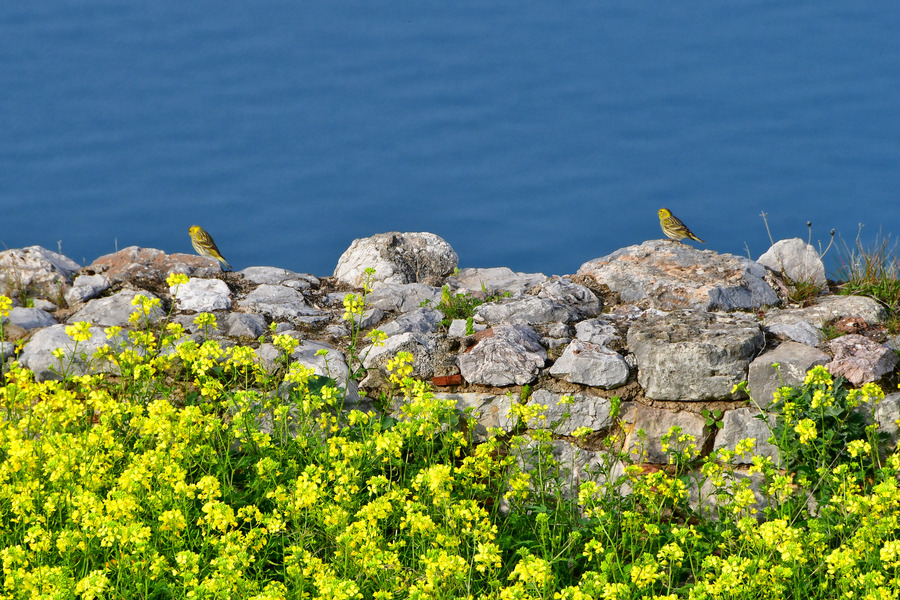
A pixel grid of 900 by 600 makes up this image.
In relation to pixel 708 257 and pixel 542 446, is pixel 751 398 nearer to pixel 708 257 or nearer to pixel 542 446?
pixel 542 446

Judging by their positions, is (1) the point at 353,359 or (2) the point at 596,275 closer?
(1) the point at 353,359

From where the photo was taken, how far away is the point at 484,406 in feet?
17.1

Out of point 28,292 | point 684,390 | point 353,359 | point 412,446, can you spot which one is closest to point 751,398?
point 684,390

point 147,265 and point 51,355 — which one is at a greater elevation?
point 147,265

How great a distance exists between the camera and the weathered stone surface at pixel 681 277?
6.10m

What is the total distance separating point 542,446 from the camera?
4582mm

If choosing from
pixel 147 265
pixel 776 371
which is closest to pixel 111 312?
pixel 147 265

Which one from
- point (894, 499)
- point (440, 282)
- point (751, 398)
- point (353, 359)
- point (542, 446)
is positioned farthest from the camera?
point (440, 282)

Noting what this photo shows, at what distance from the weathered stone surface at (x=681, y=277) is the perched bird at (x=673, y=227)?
1.83ft

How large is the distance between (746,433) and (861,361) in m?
0.74

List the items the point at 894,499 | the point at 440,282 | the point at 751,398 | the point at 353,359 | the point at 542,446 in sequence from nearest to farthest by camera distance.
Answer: the point at 894,499
the point at 542,446
the point at 751,398
the point at 353,359
the point at 440,282

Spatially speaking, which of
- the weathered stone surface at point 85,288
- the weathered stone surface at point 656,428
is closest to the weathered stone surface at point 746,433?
the weathered stone surface at point 656,428

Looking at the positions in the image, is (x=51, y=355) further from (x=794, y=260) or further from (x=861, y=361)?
(x=794, y=260)

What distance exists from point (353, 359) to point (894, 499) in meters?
2.93
